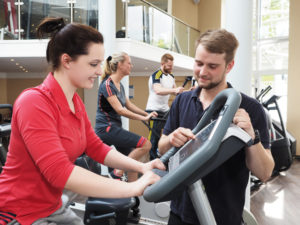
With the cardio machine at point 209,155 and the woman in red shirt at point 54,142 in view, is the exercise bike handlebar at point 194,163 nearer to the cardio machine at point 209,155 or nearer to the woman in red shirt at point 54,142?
the cardio machine at point 209,155

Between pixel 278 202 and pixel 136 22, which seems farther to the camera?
pixel 136 22

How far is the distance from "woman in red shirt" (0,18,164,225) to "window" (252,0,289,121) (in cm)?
727

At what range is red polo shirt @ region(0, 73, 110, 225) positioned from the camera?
0.96 meters

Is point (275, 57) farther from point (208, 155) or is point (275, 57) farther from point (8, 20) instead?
point (208, 155)

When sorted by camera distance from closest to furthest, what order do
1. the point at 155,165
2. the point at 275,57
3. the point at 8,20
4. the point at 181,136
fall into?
the point at 181,136, the point at 155,165, the point at 8,20, the point at 275,57

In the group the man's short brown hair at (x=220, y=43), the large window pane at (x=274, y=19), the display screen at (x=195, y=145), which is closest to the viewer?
the display screen at (x=195, y=145)

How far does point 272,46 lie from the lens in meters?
8.44

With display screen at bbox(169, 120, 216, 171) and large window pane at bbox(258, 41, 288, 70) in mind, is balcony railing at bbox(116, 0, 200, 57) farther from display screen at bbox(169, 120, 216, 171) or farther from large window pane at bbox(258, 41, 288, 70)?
display screen at bbox(169, 120, 216, 171)

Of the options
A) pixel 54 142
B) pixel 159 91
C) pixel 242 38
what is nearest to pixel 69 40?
pixel 54 142

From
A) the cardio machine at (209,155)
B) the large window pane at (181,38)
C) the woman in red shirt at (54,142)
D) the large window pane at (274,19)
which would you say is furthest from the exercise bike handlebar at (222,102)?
the large window pane at (274,19)

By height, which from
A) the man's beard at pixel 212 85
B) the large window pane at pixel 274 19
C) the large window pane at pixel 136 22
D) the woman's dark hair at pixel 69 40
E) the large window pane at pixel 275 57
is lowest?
the man's beard at pixel 212 85

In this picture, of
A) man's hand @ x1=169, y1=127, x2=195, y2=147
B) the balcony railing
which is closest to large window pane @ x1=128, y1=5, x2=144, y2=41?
the balcony railing

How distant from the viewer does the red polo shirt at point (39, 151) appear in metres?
0.96

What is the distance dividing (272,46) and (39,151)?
8558mm
